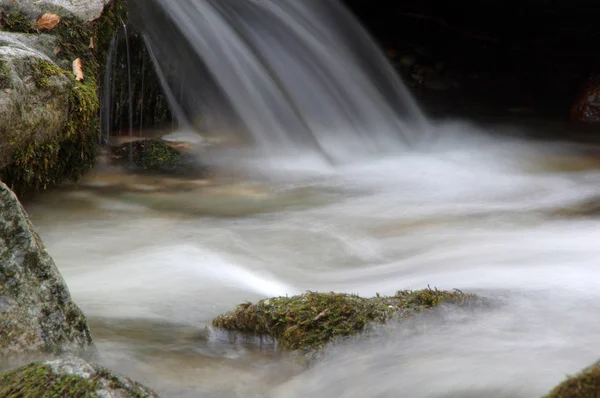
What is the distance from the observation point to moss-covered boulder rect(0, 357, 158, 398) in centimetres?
186

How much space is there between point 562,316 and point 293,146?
4195 mm

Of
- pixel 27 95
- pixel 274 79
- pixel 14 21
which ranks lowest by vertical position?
pixel 27 95

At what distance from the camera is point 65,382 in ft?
6.13

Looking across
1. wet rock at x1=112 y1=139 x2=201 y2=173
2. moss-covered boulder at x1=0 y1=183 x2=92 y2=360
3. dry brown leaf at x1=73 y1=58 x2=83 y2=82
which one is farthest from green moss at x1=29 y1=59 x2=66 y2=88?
moss-covered boulder at x1=0 y1=183 x2=92 y2=360

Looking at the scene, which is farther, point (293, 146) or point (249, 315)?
point (293, 146)

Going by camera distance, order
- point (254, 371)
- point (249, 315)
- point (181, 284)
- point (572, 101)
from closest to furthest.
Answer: point (254, 371) < point (249, 315) < point (181, 284) < point (572, 101)

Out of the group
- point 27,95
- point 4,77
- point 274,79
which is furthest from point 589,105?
point 4,77

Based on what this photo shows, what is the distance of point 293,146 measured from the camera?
273 inches

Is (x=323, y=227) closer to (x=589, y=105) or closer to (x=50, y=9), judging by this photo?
(x=50, y=9)

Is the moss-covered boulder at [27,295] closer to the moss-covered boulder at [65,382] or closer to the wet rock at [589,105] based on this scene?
the moss-covered boulder at [65,382]

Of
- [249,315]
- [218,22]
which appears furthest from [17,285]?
[218,22]

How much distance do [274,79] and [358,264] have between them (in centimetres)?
377

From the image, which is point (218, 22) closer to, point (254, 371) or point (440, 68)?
point (440, 68)

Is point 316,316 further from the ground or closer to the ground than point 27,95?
closer to the ground
